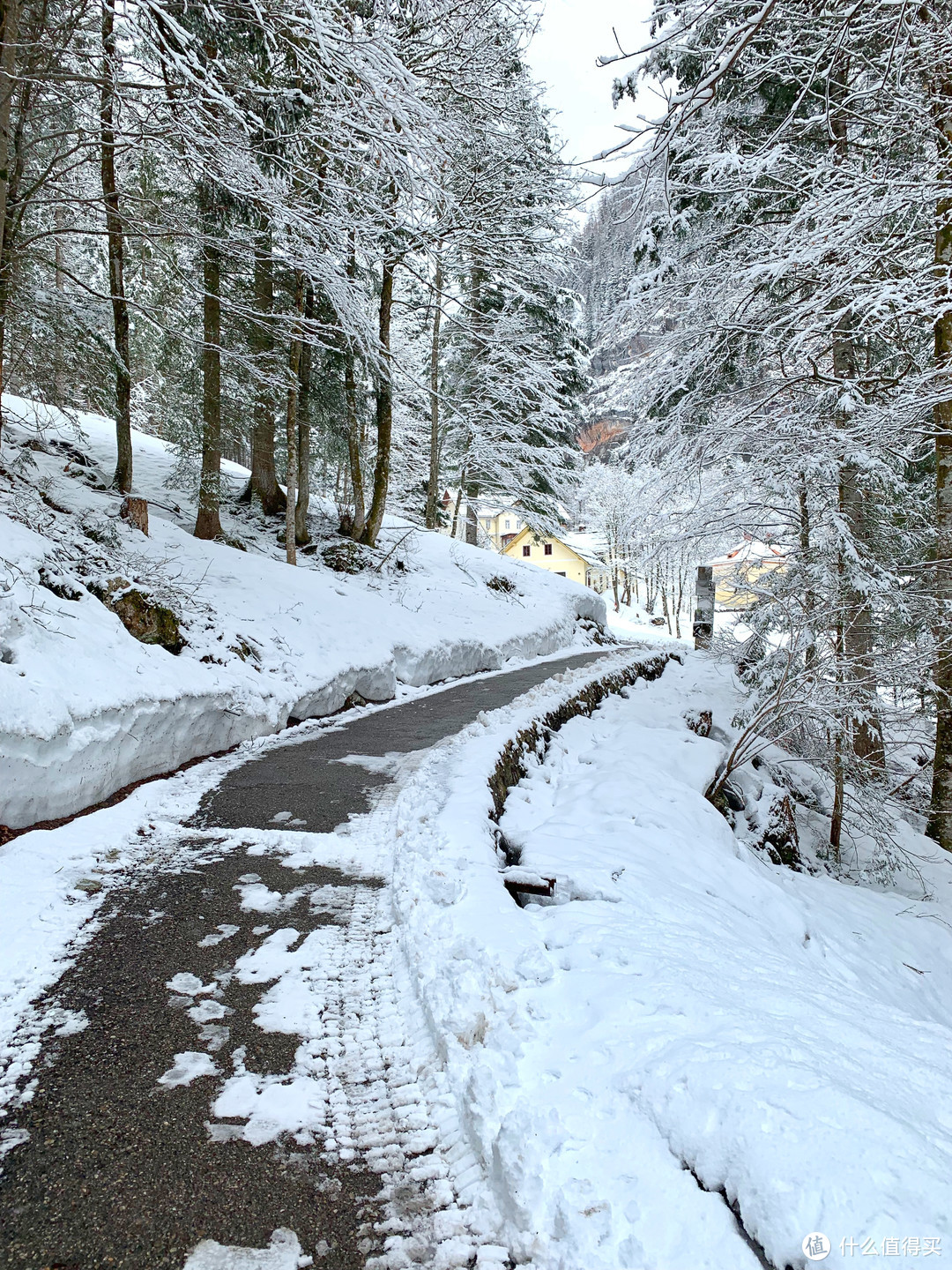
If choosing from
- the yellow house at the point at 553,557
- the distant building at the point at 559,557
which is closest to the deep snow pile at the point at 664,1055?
the distant building at the point at 559,557

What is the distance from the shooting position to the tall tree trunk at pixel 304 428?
1166cm

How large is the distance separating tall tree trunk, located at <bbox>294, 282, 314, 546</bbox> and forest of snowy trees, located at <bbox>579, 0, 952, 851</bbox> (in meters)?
5.80

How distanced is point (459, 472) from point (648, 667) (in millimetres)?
10884

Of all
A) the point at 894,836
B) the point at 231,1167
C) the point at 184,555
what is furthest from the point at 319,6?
the point at 894,836

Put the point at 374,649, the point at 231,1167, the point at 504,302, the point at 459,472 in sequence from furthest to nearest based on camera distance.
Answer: the point at 459,472, the point at 504,302, the point at 374,649, the point at 231,1167

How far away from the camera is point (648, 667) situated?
12.3 meters

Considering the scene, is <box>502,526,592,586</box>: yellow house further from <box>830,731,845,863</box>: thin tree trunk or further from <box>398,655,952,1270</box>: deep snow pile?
<box>398,655,952,1270</box>: deep snow pile

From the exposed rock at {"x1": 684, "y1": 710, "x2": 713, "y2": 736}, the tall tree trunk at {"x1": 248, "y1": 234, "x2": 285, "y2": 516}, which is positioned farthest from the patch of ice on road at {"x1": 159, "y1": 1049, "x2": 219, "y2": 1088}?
the tall tree trunk at {"x1": 248, "y1": 234, "x2": 285, "y2": 516}

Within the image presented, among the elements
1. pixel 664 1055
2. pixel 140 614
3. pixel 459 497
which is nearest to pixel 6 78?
pixel 140 614

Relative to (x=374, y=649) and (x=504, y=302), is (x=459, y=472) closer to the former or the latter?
(x=504, y=302)

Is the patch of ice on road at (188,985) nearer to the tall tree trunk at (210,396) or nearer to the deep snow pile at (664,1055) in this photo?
the deep snow pile at (664,1055)

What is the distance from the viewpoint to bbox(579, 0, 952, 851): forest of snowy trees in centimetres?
422

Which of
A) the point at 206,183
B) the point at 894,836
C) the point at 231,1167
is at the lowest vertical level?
the point at 894,836
